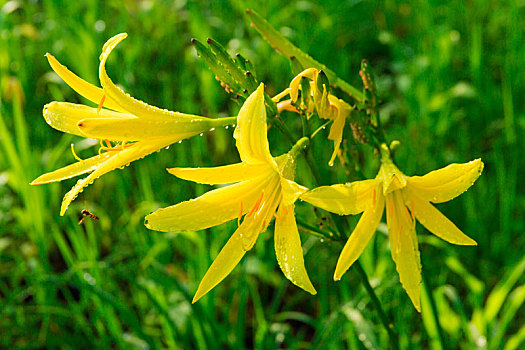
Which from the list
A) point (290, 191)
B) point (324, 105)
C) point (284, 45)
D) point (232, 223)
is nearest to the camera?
point (290, 191)

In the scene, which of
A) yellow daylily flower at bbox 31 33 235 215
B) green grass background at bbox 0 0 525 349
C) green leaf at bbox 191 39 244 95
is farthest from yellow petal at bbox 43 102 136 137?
green grass background at bbox 0 0 525 349

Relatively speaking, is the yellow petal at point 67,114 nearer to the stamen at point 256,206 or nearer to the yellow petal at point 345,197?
the stamen at point 256,206

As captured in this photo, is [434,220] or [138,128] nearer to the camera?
[138,128]

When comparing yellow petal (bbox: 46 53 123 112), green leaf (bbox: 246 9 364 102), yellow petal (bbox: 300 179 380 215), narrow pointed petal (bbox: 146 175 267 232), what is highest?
yellow petal (bbox: 46 53 123 112)

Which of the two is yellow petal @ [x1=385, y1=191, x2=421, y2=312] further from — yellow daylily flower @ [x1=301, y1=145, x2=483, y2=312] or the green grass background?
the green grass background

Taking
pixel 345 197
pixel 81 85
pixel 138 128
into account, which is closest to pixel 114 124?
pixel 138 128

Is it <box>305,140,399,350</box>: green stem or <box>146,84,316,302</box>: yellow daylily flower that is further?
<box>305,140,399,350</box>: green stem

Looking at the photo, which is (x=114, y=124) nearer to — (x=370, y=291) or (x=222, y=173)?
(x=222, y=173)

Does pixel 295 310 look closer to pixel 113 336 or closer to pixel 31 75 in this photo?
pixel 113 336
